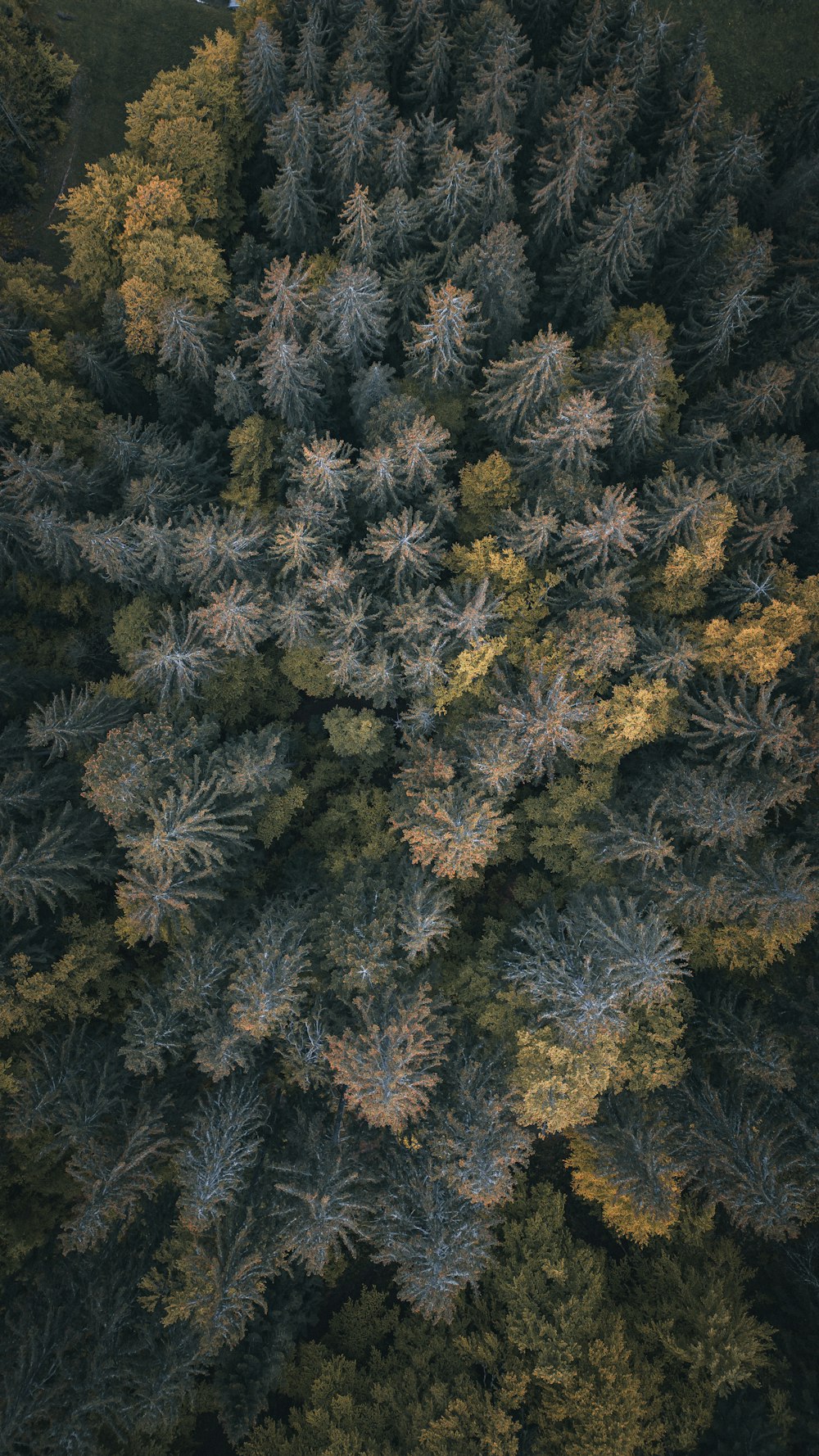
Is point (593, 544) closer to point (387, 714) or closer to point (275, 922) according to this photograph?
point (387, 714)

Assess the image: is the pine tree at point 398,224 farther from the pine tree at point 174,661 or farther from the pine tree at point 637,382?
the pine tree at point 174,661

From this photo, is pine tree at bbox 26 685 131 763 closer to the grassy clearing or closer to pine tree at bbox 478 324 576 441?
pine tree at bbox 478 324 576 441

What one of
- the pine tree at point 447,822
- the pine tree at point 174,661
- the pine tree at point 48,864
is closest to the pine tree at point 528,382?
the pine tree at point 447,822

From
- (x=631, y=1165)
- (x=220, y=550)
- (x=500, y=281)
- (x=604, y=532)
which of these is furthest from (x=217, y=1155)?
(x=500, y=281)

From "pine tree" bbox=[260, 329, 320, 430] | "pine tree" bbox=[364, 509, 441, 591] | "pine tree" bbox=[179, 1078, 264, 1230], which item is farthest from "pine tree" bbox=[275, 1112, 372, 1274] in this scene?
"pine tree" bbox=[260, 329, 320, 430]

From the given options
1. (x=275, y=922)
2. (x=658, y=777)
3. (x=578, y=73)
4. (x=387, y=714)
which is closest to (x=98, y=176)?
(x=578, y=73)

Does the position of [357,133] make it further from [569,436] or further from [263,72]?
[569,436]
